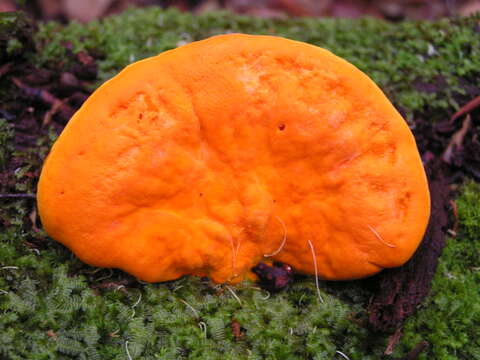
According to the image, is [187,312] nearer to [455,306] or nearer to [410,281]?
[410,281]

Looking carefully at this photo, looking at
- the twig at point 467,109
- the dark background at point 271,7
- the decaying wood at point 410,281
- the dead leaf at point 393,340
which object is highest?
the twig at point 467,109

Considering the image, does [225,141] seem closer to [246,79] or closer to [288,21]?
[246,79]

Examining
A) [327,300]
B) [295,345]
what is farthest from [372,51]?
[295,345]

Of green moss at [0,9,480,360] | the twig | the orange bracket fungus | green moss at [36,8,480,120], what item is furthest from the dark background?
the orange bracket fungus

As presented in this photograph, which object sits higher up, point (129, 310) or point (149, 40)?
point (149, 40)

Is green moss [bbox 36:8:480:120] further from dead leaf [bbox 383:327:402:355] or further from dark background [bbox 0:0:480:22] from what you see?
dark background [bbox 0:0:480:22]

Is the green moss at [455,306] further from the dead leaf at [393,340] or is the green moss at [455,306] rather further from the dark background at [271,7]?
the dark background at [271,7]

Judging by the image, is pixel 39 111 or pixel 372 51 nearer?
pixel 39 111

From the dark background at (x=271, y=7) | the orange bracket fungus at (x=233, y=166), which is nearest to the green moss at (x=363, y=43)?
the orange bracket fungus at (x=233, y=166)

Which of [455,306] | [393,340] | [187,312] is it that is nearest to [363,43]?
[455,306]
